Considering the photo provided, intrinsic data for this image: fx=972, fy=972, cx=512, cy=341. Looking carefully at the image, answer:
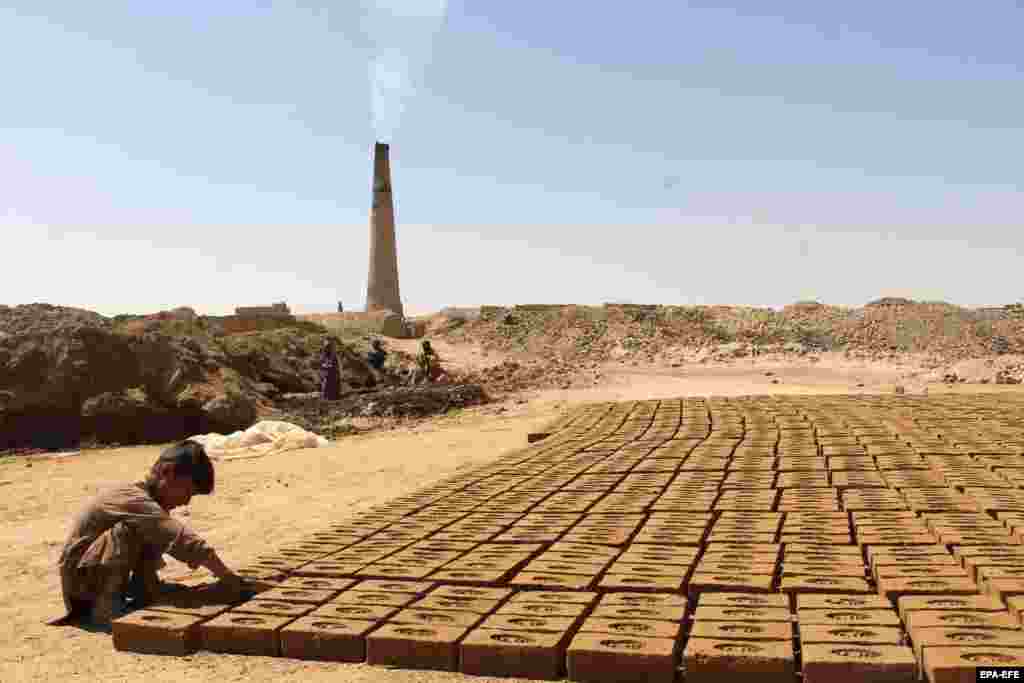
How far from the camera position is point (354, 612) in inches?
167

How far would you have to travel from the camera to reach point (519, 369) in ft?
86.6

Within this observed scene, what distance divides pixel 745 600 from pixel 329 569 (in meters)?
2.13

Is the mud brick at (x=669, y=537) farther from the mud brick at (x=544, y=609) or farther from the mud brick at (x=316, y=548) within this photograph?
the mud brick at (x=316, y=548)

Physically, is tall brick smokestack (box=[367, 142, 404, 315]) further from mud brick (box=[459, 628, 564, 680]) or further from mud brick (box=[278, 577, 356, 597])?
mud brick (box=[459, 628, 564, 680])

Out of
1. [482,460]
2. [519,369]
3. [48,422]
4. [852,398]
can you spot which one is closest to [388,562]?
[482,460]

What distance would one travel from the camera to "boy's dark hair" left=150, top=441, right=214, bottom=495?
4.63 meters

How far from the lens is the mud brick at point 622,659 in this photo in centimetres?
353

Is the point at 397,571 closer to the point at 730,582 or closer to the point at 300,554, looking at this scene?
the point at 300,554

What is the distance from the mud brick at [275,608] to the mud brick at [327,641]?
19 cm

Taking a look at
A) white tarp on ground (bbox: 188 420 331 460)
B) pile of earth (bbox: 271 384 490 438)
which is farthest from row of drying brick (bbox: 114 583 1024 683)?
pile of earth (bbox: 271 384 490 438)

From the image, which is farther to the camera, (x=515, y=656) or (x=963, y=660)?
(x=515, y=656)

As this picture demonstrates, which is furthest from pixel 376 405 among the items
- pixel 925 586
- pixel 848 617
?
pixel 848 617

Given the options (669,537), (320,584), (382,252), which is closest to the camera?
(320,584)

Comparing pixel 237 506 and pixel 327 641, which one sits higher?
pixel 327 641
